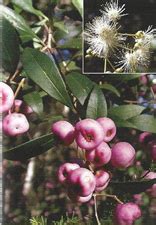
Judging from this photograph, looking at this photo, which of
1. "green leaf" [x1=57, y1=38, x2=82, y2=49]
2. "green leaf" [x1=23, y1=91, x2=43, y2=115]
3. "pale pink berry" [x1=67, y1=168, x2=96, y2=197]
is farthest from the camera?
"green leaf" [x1=57, y1=38, x2=82, y2=49]

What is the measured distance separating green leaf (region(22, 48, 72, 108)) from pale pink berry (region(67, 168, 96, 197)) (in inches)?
4.1

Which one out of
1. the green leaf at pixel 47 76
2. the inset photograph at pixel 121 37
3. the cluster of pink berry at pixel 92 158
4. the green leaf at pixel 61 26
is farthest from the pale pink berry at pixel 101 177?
the green leaf at pixel 61 26

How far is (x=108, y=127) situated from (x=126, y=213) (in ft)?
0.37

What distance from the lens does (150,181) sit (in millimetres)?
612

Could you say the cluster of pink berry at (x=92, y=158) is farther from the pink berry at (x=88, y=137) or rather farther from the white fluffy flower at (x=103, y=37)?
the white fluffy flower at (x=103, y=37)

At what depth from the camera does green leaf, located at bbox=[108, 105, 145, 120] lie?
2.21 feet

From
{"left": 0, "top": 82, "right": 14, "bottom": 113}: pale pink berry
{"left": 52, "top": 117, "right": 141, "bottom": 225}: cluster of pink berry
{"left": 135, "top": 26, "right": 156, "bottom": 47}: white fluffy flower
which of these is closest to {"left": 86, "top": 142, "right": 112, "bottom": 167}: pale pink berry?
{"left": 52, "top": 117, "right": 141, "bottom": 225}: cluster of pink berry

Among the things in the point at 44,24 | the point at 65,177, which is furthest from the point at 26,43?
the point at 65,177

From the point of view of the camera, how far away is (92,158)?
1.93ft

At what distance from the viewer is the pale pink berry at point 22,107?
26.0 inches

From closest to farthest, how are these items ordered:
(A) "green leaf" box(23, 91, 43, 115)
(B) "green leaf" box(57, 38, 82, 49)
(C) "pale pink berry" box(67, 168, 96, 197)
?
(C) "pale pink berry" box(67, 168, 96, 197) < (A) "green leaf" box(23, 91, 43, 115) < (B) "green leaf" box(57, 38, 82, 49)

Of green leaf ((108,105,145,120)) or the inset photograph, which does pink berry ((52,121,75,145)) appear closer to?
green leaf ((108,105,145,120))

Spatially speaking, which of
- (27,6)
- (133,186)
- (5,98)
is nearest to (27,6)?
(27,6)

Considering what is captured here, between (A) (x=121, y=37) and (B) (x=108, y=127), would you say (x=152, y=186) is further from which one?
(A) (x=121, y=37)
